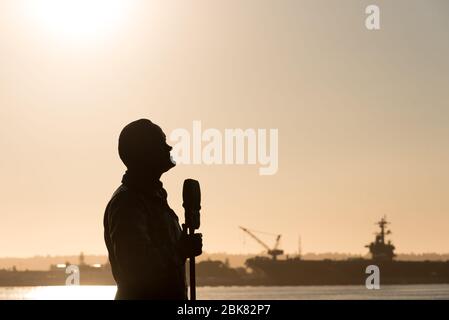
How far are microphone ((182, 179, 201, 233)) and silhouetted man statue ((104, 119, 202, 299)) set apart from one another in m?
0.11

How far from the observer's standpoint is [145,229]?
5590 mm

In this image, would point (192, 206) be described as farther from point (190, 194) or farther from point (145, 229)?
point (145, 229)

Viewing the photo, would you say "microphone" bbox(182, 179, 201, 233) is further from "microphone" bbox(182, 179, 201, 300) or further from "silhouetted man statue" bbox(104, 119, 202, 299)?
"silhouetted man statue" bbox(104, 119, 202, 299)

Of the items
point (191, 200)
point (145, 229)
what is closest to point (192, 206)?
point (191, 200)

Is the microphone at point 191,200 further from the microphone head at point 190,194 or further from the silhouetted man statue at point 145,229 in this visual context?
the silhouetted man statue at point 145,229

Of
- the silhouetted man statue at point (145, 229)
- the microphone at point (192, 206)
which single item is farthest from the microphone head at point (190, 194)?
the silhouetted man statue at point (145, 229)

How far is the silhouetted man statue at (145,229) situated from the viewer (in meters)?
5.50

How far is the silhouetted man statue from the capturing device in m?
5.50

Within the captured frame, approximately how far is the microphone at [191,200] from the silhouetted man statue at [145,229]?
107 millimetres

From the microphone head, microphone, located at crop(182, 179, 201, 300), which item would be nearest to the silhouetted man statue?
microphone, located at crop(182, 179, 201, 300)

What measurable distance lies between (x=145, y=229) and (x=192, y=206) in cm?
32

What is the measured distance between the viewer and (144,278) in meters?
5.49
